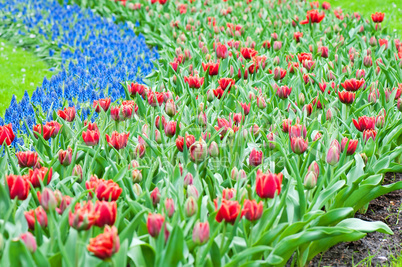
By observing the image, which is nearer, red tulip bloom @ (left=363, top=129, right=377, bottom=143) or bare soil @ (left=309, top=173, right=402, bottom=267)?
bare soil @ (left=309, top=173, right=402, bottom=267)

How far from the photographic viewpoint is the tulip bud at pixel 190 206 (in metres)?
1.98

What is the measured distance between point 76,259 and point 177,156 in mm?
1047

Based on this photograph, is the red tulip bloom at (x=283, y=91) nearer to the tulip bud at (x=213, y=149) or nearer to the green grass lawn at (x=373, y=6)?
the tulip bud at (x=213, y=149)

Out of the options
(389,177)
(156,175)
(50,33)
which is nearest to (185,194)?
(156,175)

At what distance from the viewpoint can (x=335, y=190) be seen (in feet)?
7.97

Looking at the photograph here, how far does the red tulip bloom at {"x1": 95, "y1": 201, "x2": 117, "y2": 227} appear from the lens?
1702mm

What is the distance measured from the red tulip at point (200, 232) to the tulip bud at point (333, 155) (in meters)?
0.89

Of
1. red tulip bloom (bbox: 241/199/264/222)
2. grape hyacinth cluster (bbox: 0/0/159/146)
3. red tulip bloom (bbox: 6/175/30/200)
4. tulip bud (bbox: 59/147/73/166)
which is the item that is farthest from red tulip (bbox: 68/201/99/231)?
grape hyacinth cluster (bbox: 0/0/159/146)

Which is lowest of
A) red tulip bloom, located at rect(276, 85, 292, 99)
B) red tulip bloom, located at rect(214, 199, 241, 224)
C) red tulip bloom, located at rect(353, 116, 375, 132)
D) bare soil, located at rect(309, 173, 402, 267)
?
bare soil, located at rect(309, 173, 402, 267)

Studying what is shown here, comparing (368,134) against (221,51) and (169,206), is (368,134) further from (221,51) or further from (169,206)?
(221,51)

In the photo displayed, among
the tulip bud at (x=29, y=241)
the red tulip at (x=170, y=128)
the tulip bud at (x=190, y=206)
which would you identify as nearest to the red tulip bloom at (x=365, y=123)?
the red tulip at (x=170, y=128)

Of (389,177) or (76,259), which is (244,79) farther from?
(76,259)

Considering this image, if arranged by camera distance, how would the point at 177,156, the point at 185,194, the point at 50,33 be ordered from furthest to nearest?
1. the point at 50,33
2. the point at 177,156
3. the point at 185,194

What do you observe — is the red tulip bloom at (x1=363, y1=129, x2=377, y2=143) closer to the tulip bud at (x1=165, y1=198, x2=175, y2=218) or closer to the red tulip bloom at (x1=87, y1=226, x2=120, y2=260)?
the tulip bud at (x1=165, y1=198, x2=175, y2=218)
